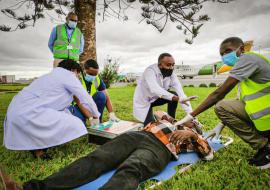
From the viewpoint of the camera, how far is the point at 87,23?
6.28 m

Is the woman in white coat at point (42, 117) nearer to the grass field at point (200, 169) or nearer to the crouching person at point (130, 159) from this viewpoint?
the grass field at point (200, 169)

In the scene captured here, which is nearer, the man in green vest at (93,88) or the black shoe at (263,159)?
the black shoe at (263,159)

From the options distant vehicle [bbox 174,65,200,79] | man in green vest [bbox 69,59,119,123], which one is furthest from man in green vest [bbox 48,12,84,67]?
distant vehicle [bbox 174,65,200,79]

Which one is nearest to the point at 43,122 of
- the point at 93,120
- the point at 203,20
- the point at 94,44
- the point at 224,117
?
the point at 93,120

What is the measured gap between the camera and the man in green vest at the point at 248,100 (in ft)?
8.56

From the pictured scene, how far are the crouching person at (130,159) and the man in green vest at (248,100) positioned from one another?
18 centimetres

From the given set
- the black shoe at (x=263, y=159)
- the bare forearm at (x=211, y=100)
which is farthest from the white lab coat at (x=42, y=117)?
the black shoe at (x=263, y=159)

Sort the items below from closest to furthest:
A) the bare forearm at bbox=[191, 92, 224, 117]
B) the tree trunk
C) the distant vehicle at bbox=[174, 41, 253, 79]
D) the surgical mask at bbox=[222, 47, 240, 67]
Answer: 1. the bare forearm at bbox=[191, 92, 224, 117]
2. the surgical mask at bbox=[222, 47, 240, 67]
3. the tree trunk
4. the distant vehicle at bbox=[174, 41, 253, 79]

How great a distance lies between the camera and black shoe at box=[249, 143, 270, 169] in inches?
104

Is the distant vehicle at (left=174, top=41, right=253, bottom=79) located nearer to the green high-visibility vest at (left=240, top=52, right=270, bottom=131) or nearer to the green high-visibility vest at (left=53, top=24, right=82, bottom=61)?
the green high-visibility vest at (left=53, top=24, right=82, bottom=61)

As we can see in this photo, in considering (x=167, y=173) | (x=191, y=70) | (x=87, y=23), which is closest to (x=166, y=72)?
(x=167, y=173)

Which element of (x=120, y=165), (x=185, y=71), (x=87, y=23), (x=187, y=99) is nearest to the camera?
(x=120, y=165)

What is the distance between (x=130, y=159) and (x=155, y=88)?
224 centimetres

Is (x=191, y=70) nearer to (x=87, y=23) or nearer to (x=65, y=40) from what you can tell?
(x=87, y=23)
